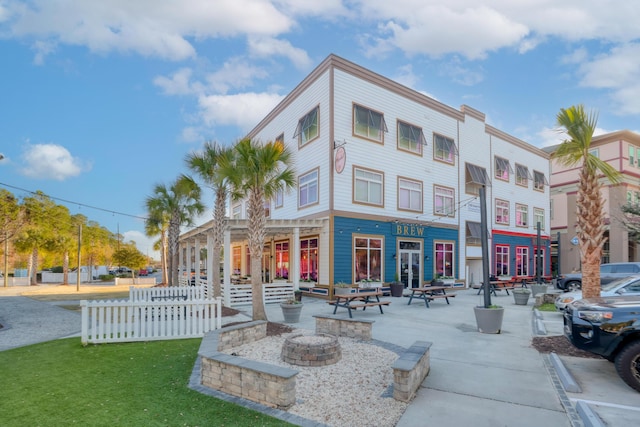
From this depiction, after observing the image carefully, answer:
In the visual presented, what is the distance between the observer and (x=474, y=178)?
25.4 meters

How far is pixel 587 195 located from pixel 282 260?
1776 centimetres

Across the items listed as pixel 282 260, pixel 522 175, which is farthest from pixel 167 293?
pixel 522 175

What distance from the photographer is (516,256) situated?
29.5 m

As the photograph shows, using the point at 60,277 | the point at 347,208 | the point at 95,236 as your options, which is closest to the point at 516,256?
the point at 347,208

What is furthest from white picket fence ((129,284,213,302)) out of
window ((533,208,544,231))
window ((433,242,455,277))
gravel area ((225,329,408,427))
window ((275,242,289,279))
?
window ((533,208,544,231))

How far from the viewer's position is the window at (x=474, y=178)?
2545 centimetres

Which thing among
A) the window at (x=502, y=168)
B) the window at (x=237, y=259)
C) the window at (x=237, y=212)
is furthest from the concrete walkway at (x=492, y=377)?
the window at (x=237, y=259)

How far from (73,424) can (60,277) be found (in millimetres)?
50322

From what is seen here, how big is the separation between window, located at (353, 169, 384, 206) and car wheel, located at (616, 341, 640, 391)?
47.1 ft

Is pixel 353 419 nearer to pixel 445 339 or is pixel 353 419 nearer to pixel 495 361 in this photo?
pixel 495 361

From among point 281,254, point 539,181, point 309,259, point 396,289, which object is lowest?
point 396,289

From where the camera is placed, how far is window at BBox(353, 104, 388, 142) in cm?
1970

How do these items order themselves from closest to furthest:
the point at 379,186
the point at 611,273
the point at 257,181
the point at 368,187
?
the point at 257,181, the point at 611,273, the point at 368,187, the point at 379,186

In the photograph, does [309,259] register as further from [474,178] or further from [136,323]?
[474,178]
